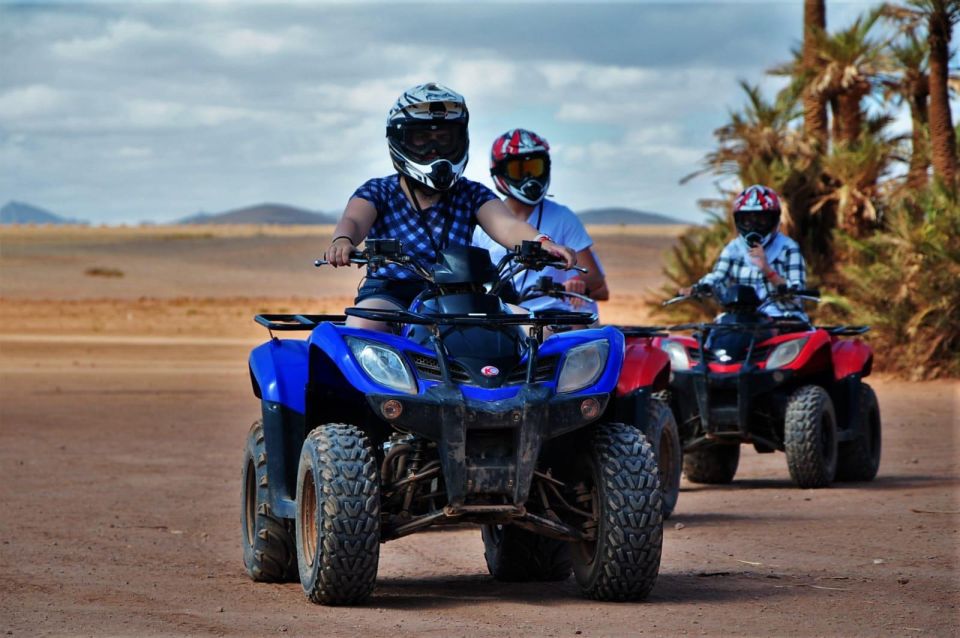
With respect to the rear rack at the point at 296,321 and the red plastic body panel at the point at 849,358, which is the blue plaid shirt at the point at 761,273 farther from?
the rear rack at the point at 296,321

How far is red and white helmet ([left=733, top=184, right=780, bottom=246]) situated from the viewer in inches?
537

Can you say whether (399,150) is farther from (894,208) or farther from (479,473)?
(894,208)

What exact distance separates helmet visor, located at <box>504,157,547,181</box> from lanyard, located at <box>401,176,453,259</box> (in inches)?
106

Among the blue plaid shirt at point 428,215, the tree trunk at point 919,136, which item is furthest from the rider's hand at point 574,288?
the tree trunk at point 919,136

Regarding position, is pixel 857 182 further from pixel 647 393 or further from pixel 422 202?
pixel 422 202

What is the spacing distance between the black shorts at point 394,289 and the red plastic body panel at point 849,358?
20.7 ft

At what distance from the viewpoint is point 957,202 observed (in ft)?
76.0

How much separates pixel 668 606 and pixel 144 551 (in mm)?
3694

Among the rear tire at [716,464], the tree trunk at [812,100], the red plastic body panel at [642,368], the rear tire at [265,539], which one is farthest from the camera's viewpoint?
the tree trunk at [812,100]

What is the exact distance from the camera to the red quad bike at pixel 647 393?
30.6 ft

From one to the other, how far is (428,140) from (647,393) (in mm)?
2623

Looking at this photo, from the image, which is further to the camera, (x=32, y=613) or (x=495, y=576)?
(x=495, y=576)

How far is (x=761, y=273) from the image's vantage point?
1355 cm

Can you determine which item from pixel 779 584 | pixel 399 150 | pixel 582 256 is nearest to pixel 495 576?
pixel 779 584
